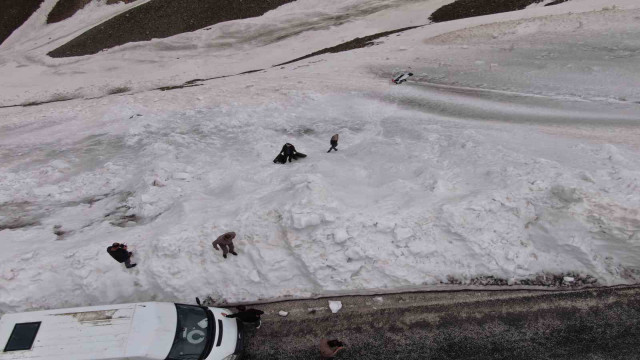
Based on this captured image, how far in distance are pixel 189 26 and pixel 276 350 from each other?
113 ft

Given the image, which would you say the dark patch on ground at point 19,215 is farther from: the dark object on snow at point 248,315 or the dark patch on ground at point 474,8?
the dark patch on ground at point 474,8

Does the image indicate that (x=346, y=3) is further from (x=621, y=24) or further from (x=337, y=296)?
Result: (x=337, y=296)

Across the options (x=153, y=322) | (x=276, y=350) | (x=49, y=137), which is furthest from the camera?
(x=49, y=137)

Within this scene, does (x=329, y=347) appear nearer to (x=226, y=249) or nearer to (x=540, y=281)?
(x=226, y=249)

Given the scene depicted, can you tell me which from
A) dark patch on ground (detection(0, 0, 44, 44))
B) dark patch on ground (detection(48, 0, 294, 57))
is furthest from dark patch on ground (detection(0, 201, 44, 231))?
dark patch on ground (detection(0, 0, 44, 44))

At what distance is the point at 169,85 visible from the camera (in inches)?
1137

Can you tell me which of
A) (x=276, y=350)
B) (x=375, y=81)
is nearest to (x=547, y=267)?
(x=276, y=350)

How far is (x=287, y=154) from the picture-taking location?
609 inches

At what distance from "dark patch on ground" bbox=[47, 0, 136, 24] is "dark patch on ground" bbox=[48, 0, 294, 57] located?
6.15 m

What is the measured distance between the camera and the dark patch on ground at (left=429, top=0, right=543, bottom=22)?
30.4 metres

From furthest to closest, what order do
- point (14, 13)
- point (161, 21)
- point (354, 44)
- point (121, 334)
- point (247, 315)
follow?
point (14, 13) → point (161, 21) → point (354, 44) → point (247, 315) → point (121, 334)

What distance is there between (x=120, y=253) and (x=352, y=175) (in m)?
8.39

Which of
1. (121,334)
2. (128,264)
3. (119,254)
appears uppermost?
(119,254)

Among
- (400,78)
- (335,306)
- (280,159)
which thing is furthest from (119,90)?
(335,306)
